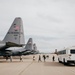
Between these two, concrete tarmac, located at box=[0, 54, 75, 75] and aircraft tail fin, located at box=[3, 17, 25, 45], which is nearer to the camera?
concrete tarmac, located at box=[0, 54, 75, 75]

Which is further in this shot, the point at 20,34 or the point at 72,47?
the point at 20,34

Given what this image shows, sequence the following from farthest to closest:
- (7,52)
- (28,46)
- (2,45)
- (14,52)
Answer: (28,46)
(14,52)
(7,52)
(2,45)

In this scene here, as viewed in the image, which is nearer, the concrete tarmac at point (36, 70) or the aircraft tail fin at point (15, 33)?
the concrete tarmac at point (36, 70)

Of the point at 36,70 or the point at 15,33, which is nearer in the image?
the point at 36,70

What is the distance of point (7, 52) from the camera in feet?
135

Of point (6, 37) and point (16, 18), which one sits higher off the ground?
point (16, 18)

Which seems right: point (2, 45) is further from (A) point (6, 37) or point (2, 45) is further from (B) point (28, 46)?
(B) point (28, 46)

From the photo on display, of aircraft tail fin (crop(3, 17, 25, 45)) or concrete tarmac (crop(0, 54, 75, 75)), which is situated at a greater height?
aircraft tail fin (crop(3, 17, 25, 45))

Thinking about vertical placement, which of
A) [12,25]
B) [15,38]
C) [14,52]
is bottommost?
[14,52]

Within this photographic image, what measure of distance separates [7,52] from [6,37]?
3.02 metres

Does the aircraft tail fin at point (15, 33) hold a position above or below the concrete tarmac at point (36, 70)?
above

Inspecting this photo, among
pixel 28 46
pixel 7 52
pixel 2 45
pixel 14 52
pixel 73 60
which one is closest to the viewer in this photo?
pixel 73 60

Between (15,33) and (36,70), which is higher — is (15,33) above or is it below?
above

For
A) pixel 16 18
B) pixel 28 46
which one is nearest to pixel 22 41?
pixel 16 18
